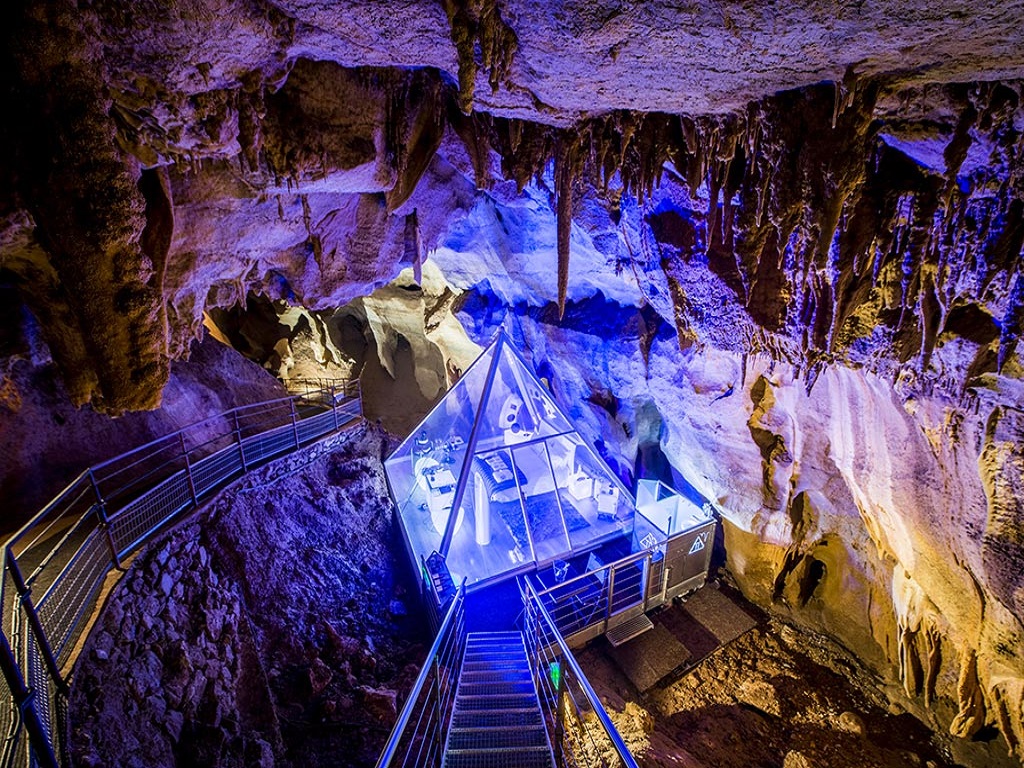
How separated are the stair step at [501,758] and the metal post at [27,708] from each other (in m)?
2.92

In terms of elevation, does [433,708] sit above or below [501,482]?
above

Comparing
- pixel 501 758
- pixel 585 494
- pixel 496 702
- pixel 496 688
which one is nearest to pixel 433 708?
pixel 501 758

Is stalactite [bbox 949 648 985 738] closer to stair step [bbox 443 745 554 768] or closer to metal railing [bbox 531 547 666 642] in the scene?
metal railing [bbox 531 547 666 642]

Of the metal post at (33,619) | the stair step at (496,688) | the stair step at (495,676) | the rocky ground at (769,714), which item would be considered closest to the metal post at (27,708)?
the metal post at (33,619)

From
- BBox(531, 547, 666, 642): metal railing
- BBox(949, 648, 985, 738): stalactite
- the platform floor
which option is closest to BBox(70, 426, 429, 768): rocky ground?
BBox(531, 547, 666, 642): metal railing

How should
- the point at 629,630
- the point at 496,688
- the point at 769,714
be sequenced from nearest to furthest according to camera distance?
the point at 496,688, the point at 769,714, the point at 629,630

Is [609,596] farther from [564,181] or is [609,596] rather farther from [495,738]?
[564,181]

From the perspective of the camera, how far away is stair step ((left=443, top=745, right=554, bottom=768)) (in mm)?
3943

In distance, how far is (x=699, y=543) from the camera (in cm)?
916

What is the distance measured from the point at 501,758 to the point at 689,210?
6.47m

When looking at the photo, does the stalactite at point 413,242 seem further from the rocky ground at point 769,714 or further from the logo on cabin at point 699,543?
the rocky ground at point 769,714

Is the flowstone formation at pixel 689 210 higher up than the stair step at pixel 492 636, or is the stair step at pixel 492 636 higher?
the flowstone formation at pixel 689 210

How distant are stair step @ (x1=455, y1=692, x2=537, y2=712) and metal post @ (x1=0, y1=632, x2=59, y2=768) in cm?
362

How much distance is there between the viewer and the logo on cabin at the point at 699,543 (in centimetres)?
905
